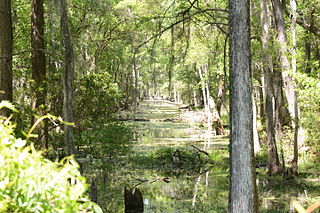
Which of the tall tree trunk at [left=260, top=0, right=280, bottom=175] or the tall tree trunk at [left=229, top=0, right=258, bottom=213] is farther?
the tall tree trunk at [left=260, top=0, right=280, bottom=175]

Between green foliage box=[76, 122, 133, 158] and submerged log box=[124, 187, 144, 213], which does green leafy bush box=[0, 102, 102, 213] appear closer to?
submerged log box=[124, 187, 144, 213]

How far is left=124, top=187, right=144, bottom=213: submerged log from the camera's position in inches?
432

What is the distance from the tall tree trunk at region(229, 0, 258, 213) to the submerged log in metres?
4.83

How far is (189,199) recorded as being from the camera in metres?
12.5

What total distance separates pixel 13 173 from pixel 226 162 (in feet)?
58.2

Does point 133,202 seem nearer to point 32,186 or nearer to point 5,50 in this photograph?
point 5,50

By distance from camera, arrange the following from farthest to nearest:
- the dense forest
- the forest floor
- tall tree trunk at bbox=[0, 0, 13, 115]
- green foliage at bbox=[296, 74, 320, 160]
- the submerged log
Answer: green foliage at bbox=[296, 74, 320, 160] < the forest floor < the submerged log < tall tree trunk at bbox=[0, 0, 13, 115] < the dense forest

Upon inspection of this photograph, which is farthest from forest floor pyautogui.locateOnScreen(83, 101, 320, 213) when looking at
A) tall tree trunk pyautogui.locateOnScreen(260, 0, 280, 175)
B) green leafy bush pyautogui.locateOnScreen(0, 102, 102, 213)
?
green leafy bush pyautogui.locateOnScreen(0, 102, 102, 213)

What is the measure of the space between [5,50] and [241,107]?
233 inches

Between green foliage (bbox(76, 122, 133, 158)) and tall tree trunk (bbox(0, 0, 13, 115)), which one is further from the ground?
tall tree trunk (bbox(0, 0, 13, 115))

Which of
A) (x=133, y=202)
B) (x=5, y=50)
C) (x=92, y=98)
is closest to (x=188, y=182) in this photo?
(x=133, y=202)

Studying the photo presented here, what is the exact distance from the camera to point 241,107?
6.59 m

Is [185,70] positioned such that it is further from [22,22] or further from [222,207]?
[222,207]

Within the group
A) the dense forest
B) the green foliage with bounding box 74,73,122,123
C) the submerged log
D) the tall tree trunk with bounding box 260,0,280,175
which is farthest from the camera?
the green foliage with bounding box 74,73,122,123
